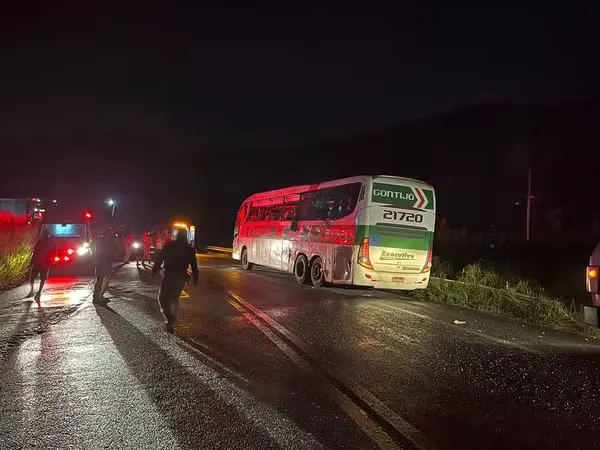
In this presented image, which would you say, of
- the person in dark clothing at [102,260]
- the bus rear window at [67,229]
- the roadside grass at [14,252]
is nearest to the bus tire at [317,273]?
the person in dark clothing at [102,260]

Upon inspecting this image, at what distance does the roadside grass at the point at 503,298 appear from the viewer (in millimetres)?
10875

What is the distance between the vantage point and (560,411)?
5387mm

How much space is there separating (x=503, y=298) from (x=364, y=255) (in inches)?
147

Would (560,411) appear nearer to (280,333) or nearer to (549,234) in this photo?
(280,333)

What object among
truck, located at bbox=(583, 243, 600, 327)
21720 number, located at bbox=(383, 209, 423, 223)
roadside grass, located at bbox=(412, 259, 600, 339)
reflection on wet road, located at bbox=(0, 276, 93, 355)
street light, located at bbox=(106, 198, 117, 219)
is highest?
street light, located at bbox=(106, 198, 117, 219)

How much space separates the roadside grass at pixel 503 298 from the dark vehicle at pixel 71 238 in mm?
13727

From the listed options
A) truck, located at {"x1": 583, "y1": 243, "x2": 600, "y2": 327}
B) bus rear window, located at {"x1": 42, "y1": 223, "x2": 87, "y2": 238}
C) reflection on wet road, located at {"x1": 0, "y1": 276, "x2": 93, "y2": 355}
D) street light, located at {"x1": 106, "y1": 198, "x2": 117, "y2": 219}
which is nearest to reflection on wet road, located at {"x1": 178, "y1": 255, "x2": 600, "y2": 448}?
truck, located at {"x1": 583, "y1": 243, "x2": 600, "y2": 327}

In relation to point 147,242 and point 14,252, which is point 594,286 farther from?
point 147,242

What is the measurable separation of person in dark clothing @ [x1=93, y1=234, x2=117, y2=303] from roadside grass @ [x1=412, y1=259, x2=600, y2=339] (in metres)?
8.40

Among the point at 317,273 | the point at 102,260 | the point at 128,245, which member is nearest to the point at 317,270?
the point at 317,273

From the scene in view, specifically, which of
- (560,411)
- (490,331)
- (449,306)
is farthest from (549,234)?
(560,411)

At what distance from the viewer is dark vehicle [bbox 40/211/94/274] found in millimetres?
A: 21766

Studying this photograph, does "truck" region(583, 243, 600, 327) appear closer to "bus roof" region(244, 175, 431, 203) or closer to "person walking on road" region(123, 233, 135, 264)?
"bus roof" region(244, 175, 431, 203)

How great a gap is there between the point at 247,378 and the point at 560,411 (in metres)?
3.31
